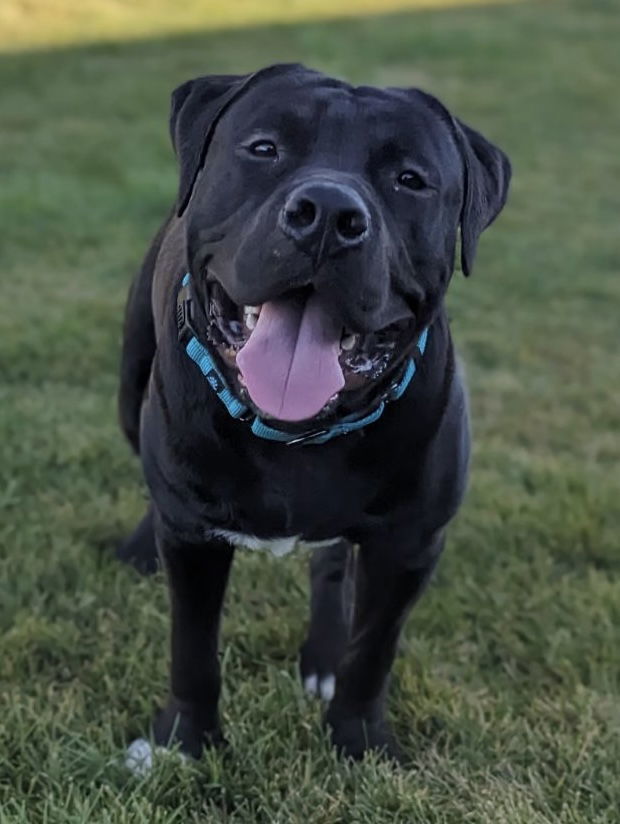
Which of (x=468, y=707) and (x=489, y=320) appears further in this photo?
(x=489, y=320)

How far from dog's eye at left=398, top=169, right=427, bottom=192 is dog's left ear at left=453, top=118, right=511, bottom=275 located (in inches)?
6.4

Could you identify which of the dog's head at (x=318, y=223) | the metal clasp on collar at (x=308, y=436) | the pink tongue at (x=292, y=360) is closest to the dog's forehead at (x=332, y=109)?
the dog's head at (x=318, y=223)

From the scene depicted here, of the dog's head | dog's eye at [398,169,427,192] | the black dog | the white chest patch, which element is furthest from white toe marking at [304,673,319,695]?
dog's eye at [398,169,427,192]

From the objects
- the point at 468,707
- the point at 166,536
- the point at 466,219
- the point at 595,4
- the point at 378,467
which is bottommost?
the point at 595,4

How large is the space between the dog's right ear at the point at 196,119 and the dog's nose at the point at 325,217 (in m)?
0.44

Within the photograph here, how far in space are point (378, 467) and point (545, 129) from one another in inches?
353

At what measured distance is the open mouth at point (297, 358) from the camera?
6.66 ft

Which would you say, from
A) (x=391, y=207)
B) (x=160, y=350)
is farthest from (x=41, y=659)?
(x=391, y=207)

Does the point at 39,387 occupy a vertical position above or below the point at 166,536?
below

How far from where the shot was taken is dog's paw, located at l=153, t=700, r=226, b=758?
2615mm

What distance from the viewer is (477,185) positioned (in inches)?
90.1

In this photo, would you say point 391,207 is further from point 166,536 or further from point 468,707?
point 468,707

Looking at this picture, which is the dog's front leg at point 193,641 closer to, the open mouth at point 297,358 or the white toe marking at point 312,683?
the white toe marking at point 312,683

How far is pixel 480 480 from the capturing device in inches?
157
